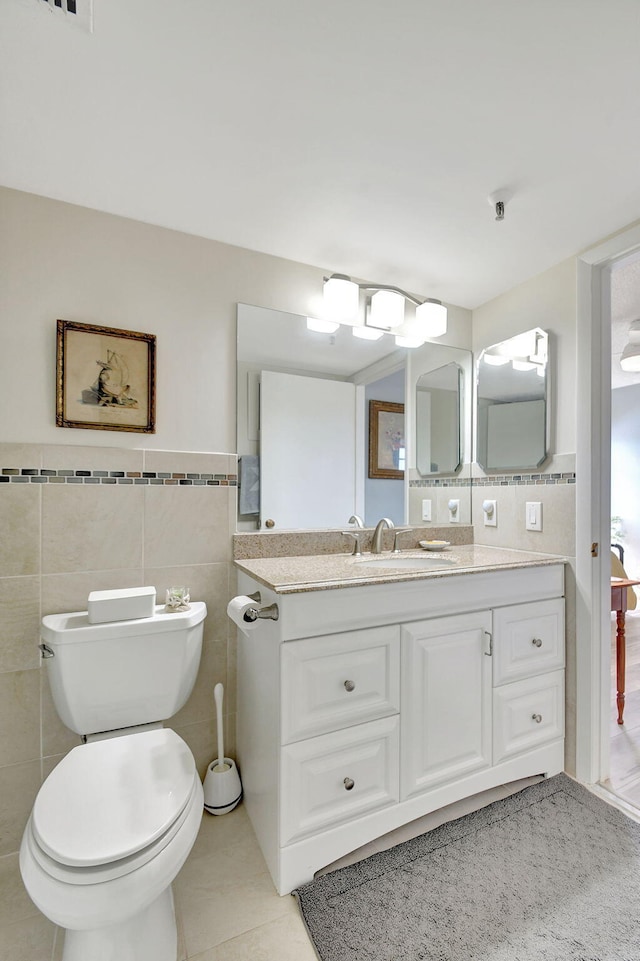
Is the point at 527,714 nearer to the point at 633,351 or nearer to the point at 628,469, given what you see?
the point at 633,351

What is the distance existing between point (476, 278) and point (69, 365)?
1.73 metres

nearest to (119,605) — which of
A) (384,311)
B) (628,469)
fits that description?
(384,311)

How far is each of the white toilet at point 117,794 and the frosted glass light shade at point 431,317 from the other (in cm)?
160

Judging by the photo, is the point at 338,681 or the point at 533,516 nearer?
the point at 338,681

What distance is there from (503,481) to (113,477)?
1725 millimetres

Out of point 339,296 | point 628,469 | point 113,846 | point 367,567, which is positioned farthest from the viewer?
point 628,469

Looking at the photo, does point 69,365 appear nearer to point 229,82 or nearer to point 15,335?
point 15,335

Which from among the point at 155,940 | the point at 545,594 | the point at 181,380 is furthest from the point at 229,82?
the point at 155,940

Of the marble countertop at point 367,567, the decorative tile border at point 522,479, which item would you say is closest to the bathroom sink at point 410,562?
the marble countertop at point 367,567

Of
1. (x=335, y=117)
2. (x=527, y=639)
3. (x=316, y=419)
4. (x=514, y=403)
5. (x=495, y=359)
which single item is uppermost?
(x=335, y=117)

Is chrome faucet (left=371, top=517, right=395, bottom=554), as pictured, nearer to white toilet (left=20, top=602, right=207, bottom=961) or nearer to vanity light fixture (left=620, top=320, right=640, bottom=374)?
white toilet (left=20, top=602, right=207, bottom=961)

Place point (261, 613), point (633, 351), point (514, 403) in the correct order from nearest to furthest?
point (261, 613) → point (514, 403) → point (633, 351)

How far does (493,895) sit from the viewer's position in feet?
4.03

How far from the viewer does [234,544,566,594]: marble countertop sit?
128cm
